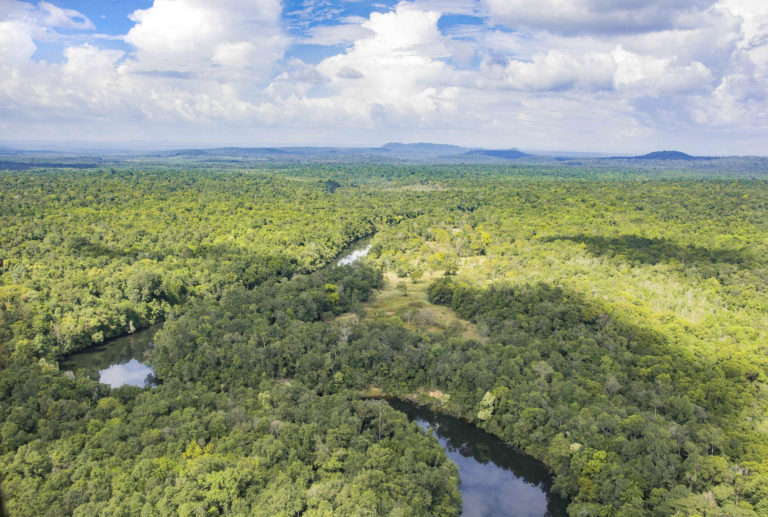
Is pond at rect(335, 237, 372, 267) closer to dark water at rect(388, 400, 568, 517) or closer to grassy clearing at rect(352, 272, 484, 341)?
grassy clearing at rect(352, 272, 484, 341)

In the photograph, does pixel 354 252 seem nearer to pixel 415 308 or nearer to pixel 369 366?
pixel 415 308

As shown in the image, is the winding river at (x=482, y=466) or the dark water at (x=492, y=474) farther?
the winding river at (x=482, y=466)

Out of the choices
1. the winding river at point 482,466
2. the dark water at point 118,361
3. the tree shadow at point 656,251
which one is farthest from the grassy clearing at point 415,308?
the tree shadow at point 656,251

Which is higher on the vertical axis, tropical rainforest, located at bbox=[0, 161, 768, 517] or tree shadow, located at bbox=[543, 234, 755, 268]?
tree shadow, located at bbox=[543, 234, 755, 268]

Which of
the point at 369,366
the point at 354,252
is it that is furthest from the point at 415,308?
the point at 354,252

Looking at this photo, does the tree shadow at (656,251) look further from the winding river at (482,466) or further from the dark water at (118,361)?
the dark water at (118,361)

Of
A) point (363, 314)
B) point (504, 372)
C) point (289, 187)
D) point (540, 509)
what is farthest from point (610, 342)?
point (289, 187)

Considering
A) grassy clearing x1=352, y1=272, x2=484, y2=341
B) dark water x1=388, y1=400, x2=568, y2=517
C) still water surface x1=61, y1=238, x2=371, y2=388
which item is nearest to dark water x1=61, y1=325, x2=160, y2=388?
still water surface x1=61, y1=238, x2=371, y2=388
